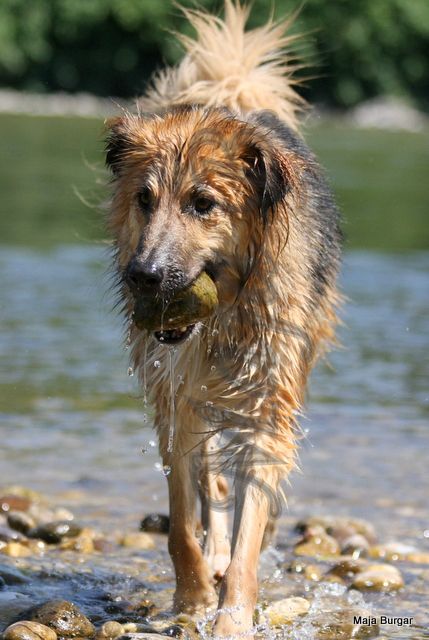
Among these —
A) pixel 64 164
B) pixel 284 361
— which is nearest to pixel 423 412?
pixel 284 361

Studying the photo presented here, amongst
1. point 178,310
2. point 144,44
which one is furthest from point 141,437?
point 144,44

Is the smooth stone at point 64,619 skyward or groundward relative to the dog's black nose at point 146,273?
groundward

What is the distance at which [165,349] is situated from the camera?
5.40 m

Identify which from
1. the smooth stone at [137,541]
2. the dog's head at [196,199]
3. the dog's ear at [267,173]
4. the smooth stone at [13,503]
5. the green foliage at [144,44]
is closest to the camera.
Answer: the dog's head at [196,199]

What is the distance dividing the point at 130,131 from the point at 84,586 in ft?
6.55

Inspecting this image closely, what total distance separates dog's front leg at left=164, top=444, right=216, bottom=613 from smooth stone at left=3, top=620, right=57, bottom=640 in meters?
0.84

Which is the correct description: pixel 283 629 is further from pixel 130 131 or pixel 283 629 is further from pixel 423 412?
pixel 423 412

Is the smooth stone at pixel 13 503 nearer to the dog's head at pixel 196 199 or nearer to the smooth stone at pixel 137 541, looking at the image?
the smooth stone at pixel 137 541

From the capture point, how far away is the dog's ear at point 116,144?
17.2 feet

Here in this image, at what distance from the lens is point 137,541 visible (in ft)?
20.4

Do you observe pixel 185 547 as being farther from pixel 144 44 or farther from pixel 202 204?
pixel 144 44

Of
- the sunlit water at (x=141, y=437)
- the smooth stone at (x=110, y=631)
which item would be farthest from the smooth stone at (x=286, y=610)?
the smooth stone at (x=110, y=631)

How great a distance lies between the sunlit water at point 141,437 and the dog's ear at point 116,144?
2.71ft

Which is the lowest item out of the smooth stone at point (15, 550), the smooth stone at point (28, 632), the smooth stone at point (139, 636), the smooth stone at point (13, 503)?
the smooth stone at point (28, 632)
